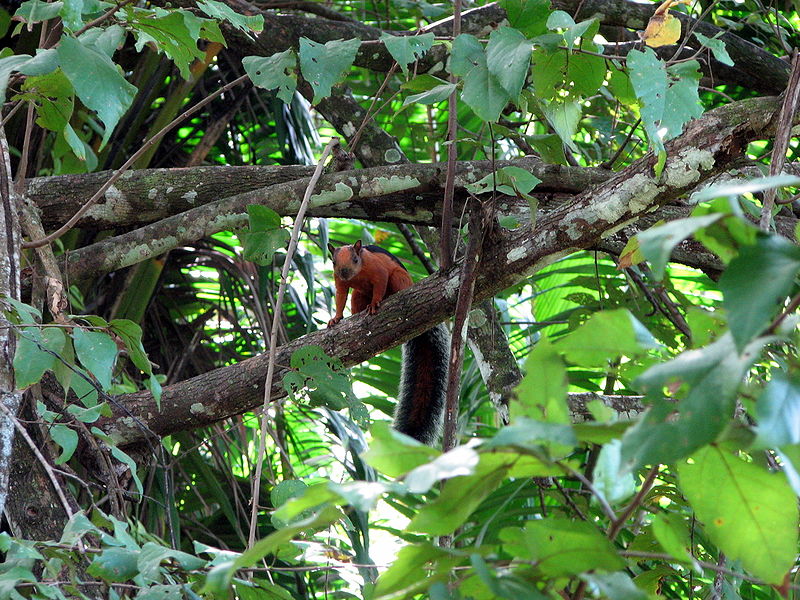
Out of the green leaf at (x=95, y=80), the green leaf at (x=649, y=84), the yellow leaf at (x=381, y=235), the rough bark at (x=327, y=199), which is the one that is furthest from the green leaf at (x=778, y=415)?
the yellow leaf at (x=381, y=235)

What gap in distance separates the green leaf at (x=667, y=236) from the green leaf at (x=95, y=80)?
98 centimetres

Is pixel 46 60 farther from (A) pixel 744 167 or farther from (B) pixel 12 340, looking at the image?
(A) pixel 744 167

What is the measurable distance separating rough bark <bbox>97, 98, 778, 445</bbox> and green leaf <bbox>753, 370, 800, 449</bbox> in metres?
1.55

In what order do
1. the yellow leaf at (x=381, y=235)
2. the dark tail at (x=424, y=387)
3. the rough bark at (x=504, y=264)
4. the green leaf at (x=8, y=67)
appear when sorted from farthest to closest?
the yellow leaf at (x=381, y=235) < the dark tail at (x=424, y=387) < the rough bark at (x=504, y=264) < the green leaf at (x=8, y=67)

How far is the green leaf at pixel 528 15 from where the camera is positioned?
1769mm

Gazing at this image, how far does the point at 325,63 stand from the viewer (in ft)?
5.83

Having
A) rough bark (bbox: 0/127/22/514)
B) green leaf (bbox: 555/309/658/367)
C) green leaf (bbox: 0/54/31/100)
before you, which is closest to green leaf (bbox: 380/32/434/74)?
green leaf (bbox: 0/54/31/100)

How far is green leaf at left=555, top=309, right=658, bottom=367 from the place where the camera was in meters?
0.73

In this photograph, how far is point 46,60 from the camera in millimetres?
1346

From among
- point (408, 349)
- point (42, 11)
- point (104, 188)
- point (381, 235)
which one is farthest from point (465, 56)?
point (381, 235)

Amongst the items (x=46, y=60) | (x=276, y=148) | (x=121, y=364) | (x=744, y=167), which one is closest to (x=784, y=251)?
(x=46, y=60)

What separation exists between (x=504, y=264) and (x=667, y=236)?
171 cm

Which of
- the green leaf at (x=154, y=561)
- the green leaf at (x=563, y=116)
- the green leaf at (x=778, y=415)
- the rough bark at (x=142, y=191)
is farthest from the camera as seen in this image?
the rough bark at (x=142, y=191)

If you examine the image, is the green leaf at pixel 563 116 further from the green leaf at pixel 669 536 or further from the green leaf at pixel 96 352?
the green leaf at pixel 669 536
